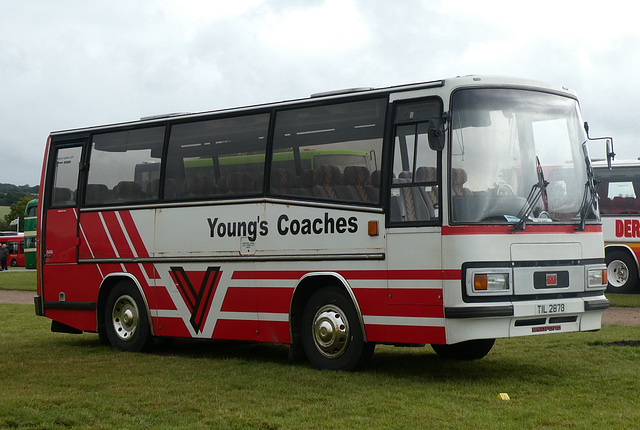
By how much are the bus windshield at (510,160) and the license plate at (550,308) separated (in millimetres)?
905

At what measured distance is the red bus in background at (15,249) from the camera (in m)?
71.6

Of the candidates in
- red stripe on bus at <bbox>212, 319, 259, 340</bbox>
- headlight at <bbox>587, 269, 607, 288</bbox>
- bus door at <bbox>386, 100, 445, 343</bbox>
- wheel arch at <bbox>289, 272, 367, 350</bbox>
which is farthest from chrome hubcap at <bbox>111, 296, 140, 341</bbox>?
headlight at <bbox>587, 269, 607, 288</bbox>

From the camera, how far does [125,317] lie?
1417 cm

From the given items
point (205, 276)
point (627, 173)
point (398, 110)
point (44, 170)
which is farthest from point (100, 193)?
point (627, 173)

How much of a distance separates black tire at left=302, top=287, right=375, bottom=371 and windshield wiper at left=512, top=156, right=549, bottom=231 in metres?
2.13

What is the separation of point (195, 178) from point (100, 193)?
204cm

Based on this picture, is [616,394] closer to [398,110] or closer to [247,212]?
[398,110]

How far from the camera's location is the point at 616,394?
909cm

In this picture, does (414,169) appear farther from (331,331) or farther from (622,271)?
(622,271)

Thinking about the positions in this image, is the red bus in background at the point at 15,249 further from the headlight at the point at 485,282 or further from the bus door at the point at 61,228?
the headlight at the point at 485,282

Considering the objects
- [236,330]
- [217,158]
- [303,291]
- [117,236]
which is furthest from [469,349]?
[117,236]

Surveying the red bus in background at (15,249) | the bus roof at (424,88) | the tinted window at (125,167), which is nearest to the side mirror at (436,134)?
the bus roof at (424,88)

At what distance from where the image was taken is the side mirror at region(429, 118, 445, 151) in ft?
32.9

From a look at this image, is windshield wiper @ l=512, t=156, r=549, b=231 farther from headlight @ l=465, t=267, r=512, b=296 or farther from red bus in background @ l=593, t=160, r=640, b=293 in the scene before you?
red bus in background @ l=593, t=160, r=640, b=293
